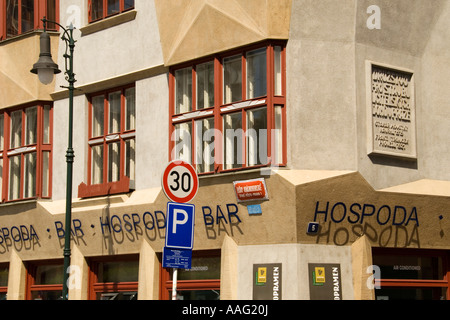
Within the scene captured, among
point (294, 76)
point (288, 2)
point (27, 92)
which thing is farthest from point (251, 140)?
point (27, 92)

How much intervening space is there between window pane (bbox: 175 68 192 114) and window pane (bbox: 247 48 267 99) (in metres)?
1.86

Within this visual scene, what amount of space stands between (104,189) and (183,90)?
3544 millimetres

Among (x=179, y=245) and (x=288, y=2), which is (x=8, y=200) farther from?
(x=179, y=245)

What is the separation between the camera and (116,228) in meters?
23.1

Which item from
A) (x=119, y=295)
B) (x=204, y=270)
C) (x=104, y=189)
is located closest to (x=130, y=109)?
(x=104, y=189)

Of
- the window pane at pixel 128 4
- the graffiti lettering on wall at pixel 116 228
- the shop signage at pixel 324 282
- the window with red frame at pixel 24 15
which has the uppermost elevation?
the window with red frame at pixel 24 15

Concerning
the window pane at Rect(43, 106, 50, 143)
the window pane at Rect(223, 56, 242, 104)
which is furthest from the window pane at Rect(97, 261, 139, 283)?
the window pane at Rect(223, 56, 242, 104)

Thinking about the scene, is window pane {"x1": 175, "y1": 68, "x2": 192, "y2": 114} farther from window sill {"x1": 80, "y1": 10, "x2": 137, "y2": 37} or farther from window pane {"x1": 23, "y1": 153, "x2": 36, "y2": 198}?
window pane {"x1": 23, "y1": 153, "x2": 36, "y2": 198}

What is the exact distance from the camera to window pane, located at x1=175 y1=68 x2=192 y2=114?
21.9 metres

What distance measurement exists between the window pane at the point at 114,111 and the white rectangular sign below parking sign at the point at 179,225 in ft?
31.6

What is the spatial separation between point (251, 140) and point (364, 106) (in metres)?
2.55

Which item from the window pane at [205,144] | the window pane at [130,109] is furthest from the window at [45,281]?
the window pane at [205,144]

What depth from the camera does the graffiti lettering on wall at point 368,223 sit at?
19484 millimetres

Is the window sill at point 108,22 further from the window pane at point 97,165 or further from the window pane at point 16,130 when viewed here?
the window pane at point 16,130
